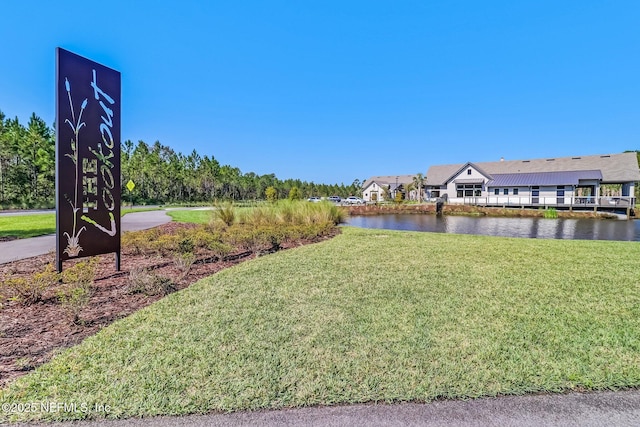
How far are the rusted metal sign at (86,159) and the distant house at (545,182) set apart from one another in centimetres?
3222

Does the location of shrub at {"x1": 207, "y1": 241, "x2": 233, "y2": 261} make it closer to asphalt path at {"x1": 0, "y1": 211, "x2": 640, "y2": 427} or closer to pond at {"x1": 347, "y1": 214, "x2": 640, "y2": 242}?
asphalt path at {"x1": 0, "y1": 211, "x2": 640, "y2": 427}

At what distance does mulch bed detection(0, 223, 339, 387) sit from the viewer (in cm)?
273

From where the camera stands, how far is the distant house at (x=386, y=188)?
53812 millimetres

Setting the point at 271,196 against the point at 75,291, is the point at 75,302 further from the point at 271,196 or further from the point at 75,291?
the point at 271,196

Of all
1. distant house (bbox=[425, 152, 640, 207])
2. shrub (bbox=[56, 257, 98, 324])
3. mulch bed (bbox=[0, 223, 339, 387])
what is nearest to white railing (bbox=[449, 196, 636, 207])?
distant house (bbox=[425, 152, 640, 207])

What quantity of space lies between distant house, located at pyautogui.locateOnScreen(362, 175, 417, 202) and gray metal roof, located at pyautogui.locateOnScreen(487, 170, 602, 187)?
61.5 ft

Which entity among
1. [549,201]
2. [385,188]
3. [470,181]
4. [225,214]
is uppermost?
[470,181]

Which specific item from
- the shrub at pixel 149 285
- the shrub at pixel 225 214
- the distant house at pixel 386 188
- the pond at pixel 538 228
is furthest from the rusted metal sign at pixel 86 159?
the distant house at pixel 386 188

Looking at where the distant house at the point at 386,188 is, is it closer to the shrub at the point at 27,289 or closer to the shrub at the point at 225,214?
the shrub at the point at 225,214

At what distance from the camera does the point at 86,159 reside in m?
4.80

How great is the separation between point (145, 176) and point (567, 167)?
50457 millimetres

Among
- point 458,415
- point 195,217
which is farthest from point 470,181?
point 458,415

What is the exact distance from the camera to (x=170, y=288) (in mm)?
4539

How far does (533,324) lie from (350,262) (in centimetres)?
332
